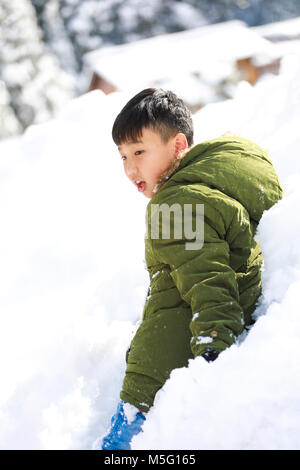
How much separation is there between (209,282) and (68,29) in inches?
1248

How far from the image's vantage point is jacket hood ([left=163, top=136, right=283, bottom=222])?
1.34m

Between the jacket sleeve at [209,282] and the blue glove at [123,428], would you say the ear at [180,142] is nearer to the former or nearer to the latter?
the jacket sleeve at [209,282]

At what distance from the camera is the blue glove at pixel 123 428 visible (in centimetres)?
132

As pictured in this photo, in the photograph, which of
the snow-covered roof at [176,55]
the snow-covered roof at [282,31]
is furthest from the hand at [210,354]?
the snow-covered roof at [282,31]

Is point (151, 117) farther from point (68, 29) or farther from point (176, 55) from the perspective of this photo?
point (68, 29)

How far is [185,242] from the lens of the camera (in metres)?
1.22

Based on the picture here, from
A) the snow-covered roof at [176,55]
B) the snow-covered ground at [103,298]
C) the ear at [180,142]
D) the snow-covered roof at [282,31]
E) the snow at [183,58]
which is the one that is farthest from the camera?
the snow-covered roof at [282,31]

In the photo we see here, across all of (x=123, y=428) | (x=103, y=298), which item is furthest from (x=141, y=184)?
(x=103, y=298)

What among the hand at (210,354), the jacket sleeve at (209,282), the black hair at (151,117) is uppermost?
the black hair at (151,117)

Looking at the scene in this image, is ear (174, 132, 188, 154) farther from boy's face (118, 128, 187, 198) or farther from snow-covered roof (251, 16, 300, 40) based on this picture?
snow-covered roof (251, 16, 300, 40)

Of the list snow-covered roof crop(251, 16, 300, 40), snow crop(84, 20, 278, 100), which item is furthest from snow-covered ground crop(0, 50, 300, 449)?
snow-covered roof crop(251, 16, 300, 40)

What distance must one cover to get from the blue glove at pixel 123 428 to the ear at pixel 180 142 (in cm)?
79

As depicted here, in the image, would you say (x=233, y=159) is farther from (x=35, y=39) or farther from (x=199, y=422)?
(x=35, y=39)

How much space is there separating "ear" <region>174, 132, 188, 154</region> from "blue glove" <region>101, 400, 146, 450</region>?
2.59ft
